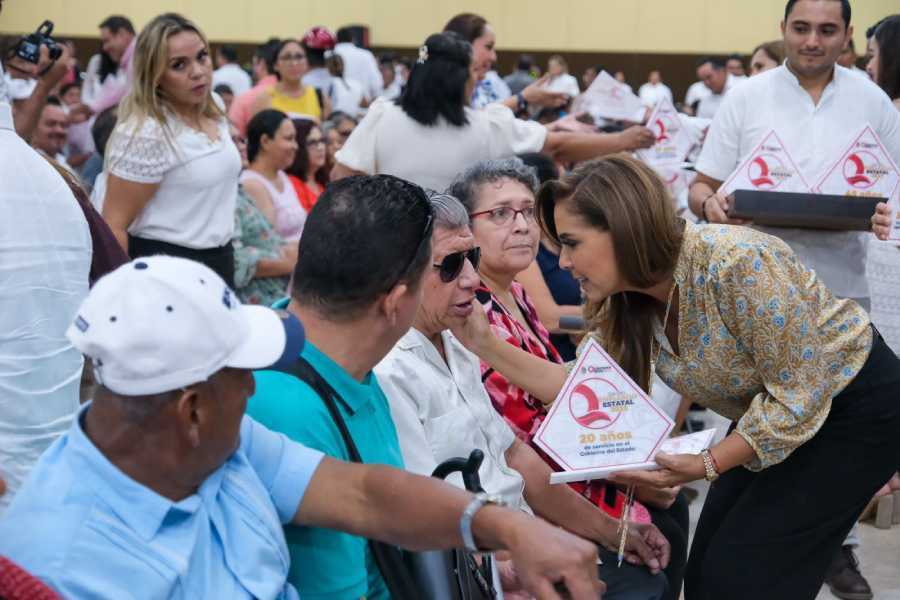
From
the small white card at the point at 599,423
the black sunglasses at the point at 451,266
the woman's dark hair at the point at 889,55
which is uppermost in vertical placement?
the woman's dark hair at the point at 889,55

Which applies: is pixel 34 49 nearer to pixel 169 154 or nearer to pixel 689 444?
pixel 169 154

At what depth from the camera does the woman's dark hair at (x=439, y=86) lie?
4020 millimetres

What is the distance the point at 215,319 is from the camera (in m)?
1.35

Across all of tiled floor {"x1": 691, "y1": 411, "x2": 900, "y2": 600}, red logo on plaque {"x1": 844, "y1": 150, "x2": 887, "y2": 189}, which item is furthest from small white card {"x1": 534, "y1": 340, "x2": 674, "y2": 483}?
tiled floor {"x1": 691, "y1": 411, "x2": 900, "y2": 600}

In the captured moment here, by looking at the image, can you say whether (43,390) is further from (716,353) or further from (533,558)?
(716,353)

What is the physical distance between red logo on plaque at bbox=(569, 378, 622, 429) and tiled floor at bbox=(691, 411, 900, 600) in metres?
1.69

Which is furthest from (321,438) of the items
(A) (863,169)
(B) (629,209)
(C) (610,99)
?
(C) (610,99)

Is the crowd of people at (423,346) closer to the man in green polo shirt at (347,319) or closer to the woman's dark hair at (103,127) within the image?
the man in green polo shirt at (347,319)

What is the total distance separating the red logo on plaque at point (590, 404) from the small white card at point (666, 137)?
2.39 metres

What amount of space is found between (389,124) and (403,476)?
266cm

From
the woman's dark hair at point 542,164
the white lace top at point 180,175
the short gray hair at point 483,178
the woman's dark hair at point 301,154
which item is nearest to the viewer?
the short gray hair at point 483,178

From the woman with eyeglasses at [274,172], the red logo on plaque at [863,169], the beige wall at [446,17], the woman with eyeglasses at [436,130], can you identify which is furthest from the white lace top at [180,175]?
the beige wall at [446,17]

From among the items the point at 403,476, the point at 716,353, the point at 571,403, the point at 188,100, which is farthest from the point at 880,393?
the point at 188,100

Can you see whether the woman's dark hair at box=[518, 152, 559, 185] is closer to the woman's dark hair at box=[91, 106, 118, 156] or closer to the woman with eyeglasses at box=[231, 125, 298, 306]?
the woman with eyeglasses at box=[231, 125, 298, 306]
